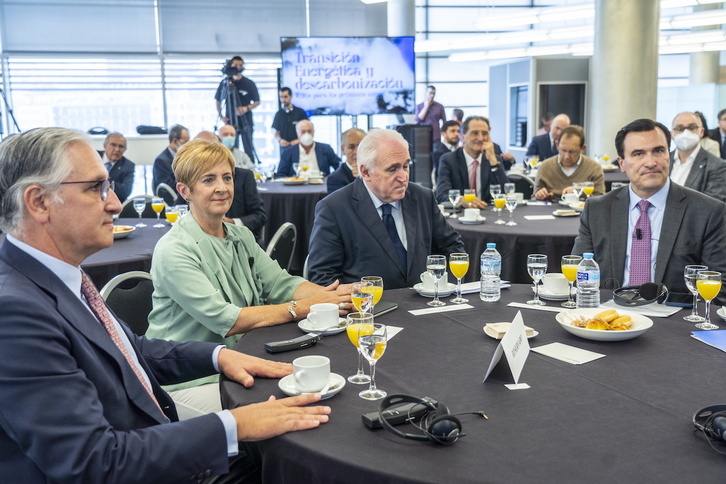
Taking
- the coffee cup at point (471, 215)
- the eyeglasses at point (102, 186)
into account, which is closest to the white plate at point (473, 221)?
the coffee cup at point (471, 215)

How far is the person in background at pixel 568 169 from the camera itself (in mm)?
6145

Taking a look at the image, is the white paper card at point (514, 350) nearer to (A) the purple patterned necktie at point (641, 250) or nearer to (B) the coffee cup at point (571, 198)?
(A) the purple patterned necktie at point (641, 250)

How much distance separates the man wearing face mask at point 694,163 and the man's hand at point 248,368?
466 cm

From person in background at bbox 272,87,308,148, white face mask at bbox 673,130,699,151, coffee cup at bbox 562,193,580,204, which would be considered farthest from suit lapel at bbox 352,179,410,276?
person in background at bbox 272,87,308,148

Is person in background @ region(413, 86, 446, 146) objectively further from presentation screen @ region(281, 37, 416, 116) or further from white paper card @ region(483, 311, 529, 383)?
white paper card @ region(483, 311, 529, 383)

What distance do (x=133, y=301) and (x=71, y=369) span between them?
1511 millimetres

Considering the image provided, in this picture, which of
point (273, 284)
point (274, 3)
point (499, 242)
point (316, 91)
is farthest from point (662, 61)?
point (273, 284)

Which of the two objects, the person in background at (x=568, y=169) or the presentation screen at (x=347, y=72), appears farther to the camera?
the presentation screen at (x=347, y=72)

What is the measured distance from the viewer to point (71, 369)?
4.46 ft

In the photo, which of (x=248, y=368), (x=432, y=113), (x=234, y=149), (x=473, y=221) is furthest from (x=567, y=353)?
(x=432, y=113)

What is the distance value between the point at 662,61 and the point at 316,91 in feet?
38.1

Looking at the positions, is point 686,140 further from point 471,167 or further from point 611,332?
point 611,332

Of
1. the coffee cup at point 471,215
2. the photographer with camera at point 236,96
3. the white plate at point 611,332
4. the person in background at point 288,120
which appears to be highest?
the photographer with camera at point 236,96

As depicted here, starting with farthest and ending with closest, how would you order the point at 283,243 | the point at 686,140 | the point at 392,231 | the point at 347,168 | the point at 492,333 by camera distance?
the point at 686,140 < the point at 347,168 < the point at 283,243 < the point at 392,231 < the point at 492,333
